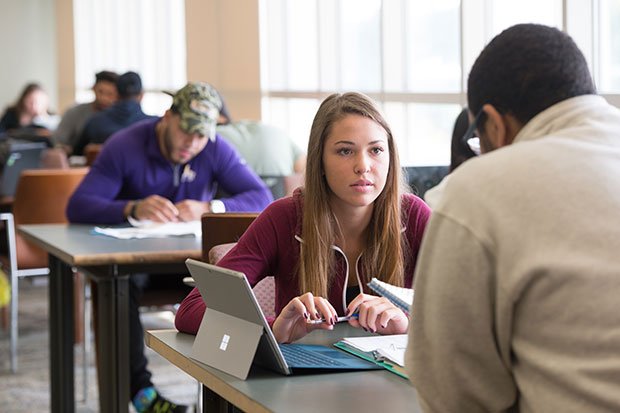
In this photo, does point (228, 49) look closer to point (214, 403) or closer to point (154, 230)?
point (154, 230)

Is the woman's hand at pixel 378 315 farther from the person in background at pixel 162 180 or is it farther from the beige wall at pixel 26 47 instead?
the beige wall at pixel 26 47

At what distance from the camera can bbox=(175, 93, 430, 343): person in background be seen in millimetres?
2412

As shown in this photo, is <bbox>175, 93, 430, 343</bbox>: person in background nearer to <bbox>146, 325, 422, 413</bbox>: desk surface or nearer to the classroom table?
<bbox>146, 325, 422, 413</bbox>: desk surface

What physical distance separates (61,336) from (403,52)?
8.32 ft

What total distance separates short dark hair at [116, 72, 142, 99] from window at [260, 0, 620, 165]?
2.85 feet

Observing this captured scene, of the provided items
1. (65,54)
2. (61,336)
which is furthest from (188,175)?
(65,54)

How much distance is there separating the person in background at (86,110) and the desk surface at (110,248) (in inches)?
171

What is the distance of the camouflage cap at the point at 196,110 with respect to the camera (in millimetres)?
4004

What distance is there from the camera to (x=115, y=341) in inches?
135

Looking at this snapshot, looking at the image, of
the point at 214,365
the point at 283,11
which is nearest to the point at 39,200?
the point at 283,11

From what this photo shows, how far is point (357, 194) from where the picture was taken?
240 centimetres

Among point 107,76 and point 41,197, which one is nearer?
point 41,197

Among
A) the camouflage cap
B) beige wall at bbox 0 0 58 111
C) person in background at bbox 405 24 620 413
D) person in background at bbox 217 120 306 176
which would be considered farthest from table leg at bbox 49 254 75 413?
beige wall at bbox 0 0 58 111

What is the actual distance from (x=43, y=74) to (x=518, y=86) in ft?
39.7
